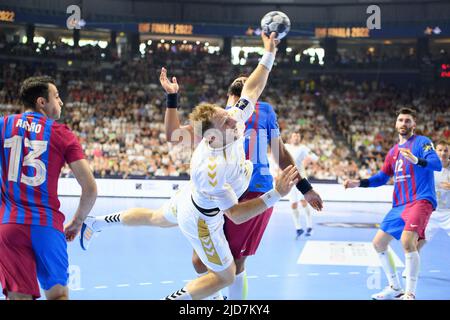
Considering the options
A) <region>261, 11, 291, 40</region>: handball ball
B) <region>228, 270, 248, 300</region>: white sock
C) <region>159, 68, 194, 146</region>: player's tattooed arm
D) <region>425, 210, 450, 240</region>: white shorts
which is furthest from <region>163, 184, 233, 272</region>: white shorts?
<region>425, 210, 450, 240</region>: white shorts

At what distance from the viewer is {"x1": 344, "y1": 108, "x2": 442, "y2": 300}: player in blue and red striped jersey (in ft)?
22.4

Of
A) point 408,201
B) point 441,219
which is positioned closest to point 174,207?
point 408,201

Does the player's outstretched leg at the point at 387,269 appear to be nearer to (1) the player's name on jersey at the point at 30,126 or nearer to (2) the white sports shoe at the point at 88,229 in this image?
(2) the white sports shoe at the point at 88,229

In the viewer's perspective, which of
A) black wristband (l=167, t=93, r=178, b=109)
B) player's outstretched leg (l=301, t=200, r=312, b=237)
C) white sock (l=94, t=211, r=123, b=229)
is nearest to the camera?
black wristband (l=167, t=93, r=178, b=109)

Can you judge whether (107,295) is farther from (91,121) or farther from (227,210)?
(91,121)

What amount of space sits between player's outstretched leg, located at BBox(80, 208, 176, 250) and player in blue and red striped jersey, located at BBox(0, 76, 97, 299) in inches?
61.1

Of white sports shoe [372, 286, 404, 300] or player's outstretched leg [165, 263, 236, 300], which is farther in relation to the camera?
white sports shoe [372, 286, 404, 300]

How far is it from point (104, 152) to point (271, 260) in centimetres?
1383

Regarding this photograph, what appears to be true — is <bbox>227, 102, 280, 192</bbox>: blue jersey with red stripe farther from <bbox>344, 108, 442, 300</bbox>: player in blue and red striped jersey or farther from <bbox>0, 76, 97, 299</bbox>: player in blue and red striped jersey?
<bbox>0, 76, 97, 299</bbox>: player in blue and red striped jersey

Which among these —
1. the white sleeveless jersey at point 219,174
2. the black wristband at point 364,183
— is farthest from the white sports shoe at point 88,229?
the black wristband at point 364,183

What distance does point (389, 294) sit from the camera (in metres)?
6.87

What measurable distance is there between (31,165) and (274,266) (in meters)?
5.42

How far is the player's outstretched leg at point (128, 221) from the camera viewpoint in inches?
229

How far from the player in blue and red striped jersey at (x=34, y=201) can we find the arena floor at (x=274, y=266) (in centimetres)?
275
